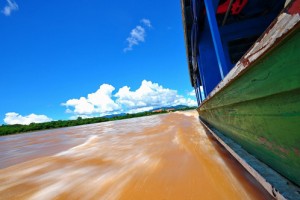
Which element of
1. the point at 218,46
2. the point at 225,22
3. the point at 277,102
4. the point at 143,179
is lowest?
the point at 143,179

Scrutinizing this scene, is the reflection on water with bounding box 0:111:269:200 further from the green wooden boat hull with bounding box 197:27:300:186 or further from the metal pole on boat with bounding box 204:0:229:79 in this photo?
the metal pole on boat with bounding box 204:0:229:79

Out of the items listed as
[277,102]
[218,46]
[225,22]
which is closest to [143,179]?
[277,102]

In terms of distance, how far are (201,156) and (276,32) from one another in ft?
6.55

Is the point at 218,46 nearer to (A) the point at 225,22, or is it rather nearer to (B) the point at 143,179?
(B) the point at 143,179

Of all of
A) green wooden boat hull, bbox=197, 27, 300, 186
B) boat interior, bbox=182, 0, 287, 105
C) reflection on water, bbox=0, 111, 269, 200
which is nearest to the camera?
green wooden boat hull, bbox=197, 27, 300, 186

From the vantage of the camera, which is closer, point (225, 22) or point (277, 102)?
point (277, 102)

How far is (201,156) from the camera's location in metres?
2.29

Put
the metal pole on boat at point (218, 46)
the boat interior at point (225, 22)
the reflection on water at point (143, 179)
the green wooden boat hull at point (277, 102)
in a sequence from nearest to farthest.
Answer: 1. the green wooden boat hull at point (277, 102)
2. the reflection on water at point (143, 179)
3. the metal pole on boat at point (218, 46)
4. the boat interior at point (225, 22)

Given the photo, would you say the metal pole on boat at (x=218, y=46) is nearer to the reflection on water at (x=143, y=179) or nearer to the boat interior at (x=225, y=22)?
the reflection on water at (x=143, y=179)

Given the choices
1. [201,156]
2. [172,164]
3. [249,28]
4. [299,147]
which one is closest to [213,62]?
[249,28]

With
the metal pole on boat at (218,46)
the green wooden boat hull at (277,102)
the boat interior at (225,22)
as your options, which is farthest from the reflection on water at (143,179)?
the boat interior at (225,22)

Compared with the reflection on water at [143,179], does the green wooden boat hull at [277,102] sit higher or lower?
higher

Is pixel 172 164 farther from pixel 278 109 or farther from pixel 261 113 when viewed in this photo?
pixel 278 109

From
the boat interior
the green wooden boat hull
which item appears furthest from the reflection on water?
the boat interior
